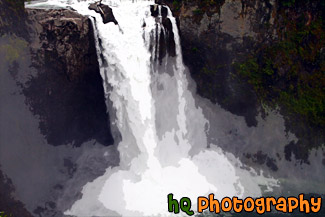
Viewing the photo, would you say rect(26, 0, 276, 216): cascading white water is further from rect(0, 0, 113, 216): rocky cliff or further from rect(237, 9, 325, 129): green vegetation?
rect(237, 9, 325, 129): green vegetation

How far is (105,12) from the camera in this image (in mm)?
17359

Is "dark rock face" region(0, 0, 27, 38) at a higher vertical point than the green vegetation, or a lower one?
higher

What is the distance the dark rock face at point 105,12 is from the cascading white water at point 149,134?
0.34 m

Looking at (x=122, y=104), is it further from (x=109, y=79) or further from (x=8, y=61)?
(x=8, y=61)

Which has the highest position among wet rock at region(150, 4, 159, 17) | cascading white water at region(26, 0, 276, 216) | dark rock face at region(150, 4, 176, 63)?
wet rock at region(150, 4, 159, 17)

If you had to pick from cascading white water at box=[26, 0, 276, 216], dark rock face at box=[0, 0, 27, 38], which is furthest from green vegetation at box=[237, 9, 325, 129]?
dark rock face at box=[0, 0, 27, 38]

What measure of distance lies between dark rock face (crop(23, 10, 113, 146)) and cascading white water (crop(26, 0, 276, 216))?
32.1 inches

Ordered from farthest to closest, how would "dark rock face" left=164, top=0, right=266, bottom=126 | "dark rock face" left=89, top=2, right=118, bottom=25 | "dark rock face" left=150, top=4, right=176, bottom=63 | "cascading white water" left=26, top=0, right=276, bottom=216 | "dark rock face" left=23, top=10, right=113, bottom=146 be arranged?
"dark rock face" left=164, top=0, right=266, bottom=126 → "dark rock face" left=150, top=4, right=176, bottom=63 → "dark rock face" left=89, top=2, right=118, bottom=25 → "cascading white water" left=26, top=0, right=276, bottom=216 → "dark rock face" left=23, top=10, right=113, bottom=146

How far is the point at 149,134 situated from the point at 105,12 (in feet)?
23.8

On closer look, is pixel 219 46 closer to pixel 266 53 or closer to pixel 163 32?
pixel 266 53

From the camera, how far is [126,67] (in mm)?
17500

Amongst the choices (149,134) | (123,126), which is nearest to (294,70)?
(149,134)

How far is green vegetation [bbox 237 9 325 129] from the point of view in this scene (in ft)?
59.0

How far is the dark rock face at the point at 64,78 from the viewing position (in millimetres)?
16391
